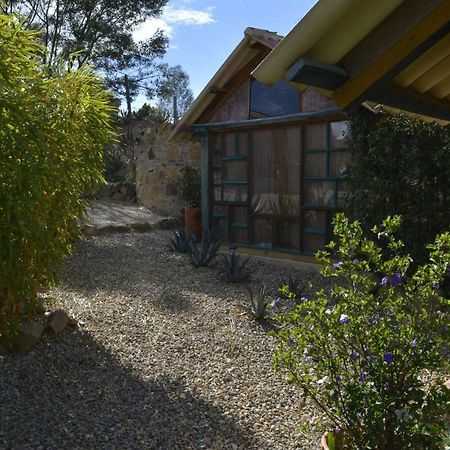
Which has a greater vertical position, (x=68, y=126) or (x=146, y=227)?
(x=68, y=126)

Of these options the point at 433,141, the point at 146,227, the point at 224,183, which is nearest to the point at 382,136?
the point at 433,141

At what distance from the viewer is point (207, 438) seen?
2742 mm

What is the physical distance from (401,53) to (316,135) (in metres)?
5.02

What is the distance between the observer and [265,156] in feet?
25.9

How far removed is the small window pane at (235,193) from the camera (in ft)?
27.2

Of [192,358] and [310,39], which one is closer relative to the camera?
[310,39]

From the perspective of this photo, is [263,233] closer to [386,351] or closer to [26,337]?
[26,337]

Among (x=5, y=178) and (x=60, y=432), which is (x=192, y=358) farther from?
(x=5, y=178)

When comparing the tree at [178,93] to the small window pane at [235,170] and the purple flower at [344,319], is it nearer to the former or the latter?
the small window pane at [235,170]

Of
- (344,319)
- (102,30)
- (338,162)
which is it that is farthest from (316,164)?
(102,30)

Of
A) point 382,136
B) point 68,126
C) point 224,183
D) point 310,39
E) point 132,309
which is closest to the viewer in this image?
point 310,39

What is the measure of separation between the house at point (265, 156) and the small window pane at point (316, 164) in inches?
0.6

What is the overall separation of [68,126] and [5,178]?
2.19 ft

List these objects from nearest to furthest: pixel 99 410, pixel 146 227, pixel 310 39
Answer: pixel 310 39
pixel 99 410
pixel 146 227
